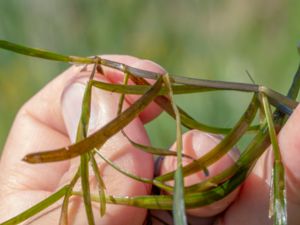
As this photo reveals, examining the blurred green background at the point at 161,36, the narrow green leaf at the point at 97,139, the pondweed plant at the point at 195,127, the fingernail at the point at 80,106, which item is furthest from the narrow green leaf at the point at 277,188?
the blurred green background at the point at 161,36

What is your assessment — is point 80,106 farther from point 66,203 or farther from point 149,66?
point 66,203

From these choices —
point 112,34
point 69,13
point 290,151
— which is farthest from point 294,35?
point 290,151

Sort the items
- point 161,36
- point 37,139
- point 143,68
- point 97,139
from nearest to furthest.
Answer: point 97,139 → point 143,68 → point 37,139 → point 161,36

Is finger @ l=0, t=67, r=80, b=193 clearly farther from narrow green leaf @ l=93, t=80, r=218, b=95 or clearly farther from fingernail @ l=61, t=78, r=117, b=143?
narrow green leaf @ l=93, t=80, r=218, b=95

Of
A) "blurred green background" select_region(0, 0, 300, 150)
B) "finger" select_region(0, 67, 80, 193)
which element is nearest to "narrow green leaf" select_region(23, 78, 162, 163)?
"finger" select_region(0, 67, 80, 193)

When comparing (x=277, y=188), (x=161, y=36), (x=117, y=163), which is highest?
(x=161, y=36)

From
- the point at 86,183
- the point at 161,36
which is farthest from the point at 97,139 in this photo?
the point at 161,36

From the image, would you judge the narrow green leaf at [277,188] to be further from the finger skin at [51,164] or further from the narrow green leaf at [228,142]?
the finger skin at [51,164]
